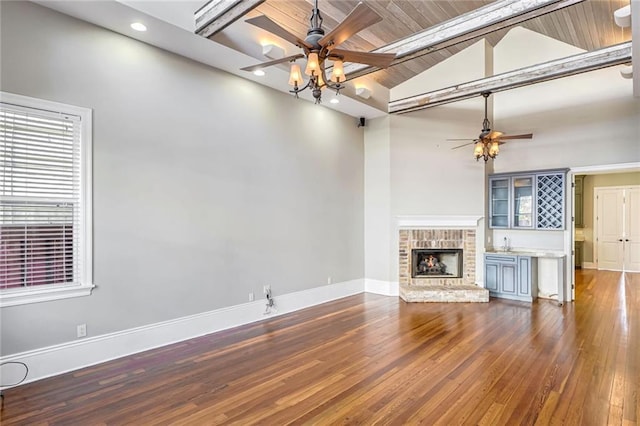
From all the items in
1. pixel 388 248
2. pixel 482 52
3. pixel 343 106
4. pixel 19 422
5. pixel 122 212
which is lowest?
pixel 19 422

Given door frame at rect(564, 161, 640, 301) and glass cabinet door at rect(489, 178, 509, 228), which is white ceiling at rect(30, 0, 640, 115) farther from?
glass cabinet door at rect(489, 178, 509, 228)

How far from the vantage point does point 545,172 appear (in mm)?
6500

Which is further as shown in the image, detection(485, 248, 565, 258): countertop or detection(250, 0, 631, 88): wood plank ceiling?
detection(485, 248, 565, 258): countertop

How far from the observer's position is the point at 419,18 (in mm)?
5094

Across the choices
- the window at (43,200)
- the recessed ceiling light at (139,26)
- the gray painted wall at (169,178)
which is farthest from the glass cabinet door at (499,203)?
the window at (43,200)

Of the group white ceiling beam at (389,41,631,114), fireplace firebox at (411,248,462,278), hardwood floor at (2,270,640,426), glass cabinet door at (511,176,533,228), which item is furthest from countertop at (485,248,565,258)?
white ceiling beam at (389,41,631,114)

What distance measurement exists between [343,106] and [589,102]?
4339mm

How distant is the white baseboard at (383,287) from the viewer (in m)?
6.84

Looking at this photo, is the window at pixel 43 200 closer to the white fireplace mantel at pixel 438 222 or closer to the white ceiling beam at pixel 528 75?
the white ceiling beam at pixel 528 75

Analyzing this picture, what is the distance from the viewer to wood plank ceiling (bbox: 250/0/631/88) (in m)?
4.44

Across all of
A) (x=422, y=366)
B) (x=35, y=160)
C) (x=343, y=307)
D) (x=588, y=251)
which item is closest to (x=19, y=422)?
(x=35, y=160)

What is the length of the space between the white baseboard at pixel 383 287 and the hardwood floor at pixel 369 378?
5.35 ft

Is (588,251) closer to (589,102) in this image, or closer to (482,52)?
(589,102)

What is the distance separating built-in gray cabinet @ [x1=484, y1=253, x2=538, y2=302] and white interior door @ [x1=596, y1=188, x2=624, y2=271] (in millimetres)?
5048
